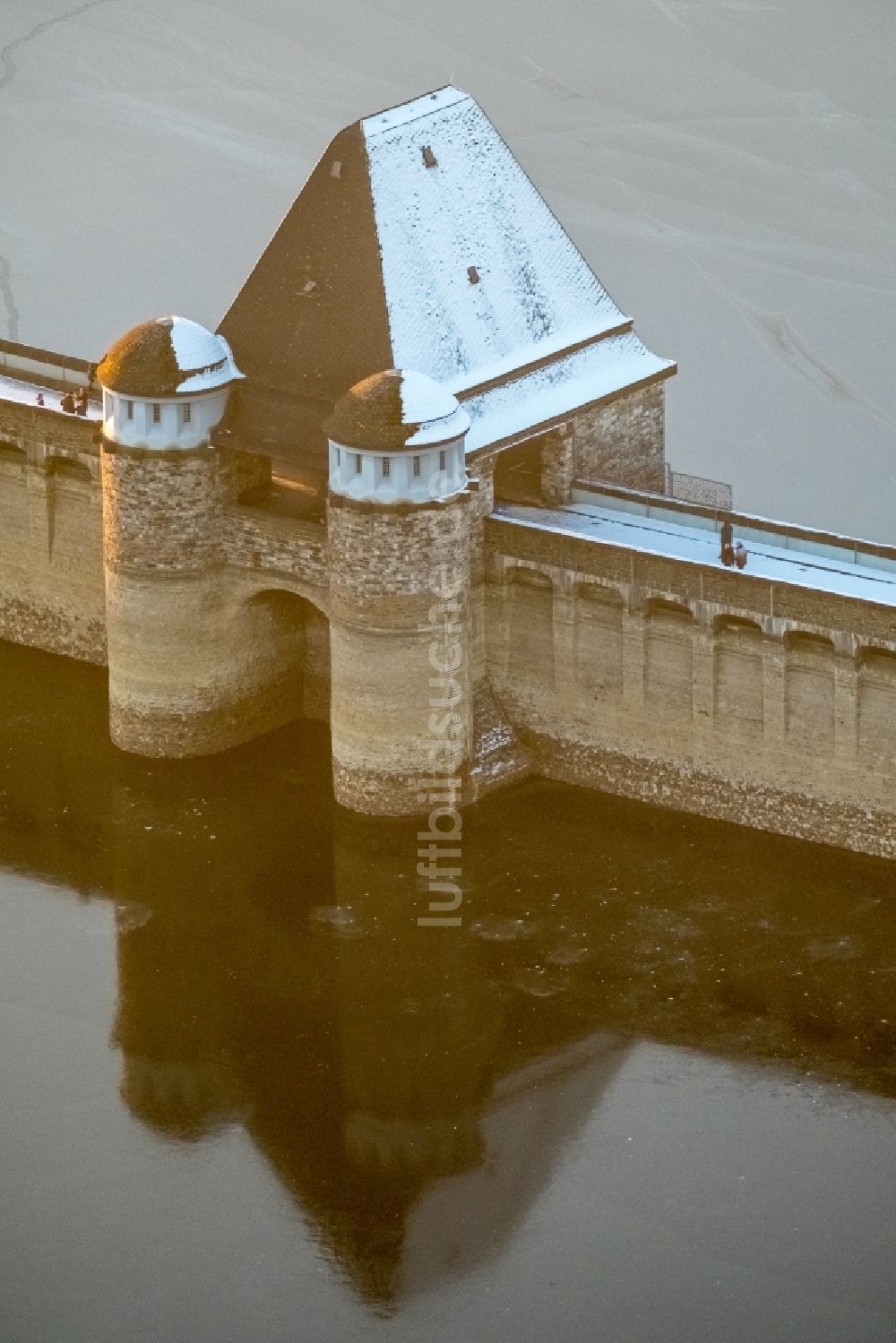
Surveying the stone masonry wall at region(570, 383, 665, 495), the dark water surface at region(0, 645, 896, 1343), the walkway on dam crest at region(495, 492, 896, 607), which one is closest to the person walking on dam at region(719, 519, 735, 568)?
the walkway on dam crest at region(495, 492, 896, 607)

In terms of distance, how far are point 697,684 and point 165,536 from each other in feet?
27.0

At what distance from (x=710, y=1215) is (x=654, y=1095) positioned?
2867 millimetres

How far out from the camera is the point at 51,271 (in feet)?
244

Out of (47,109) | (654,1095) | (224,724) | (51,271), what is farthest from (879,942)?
(47,109)

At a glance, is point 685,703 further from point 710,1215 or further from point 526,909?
point 710,1215

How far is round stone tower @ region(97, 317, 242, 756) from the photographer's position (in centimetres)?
5319

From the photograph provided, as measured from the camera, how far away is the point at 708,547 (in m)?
53.8

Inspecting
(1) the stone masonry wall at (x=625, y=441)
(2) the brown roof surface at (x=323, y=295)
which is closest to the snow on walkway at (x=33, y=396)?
(2) the brown roof surface at (x=323, y=295)

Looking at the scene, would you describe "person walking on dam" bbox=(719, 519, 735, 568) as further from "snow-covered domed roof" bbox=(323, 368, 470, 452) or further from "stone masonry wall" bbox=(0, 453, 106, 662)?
"stone masonry wall" bbox=(0, 453, 106, 662)

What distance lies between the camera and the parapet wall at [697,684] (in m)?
50.9

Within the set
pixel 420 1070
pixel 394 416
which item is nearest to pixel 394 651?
pixel 394 416

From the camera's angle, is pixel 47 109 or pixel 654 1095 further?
pixel 47 109

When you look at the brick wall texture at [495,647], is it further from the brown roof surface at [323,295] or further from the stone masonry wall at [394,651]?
the brown roof surface at [323,295]

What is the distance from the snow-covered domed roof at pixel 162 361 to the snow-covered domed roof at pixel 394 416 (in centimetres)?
299
